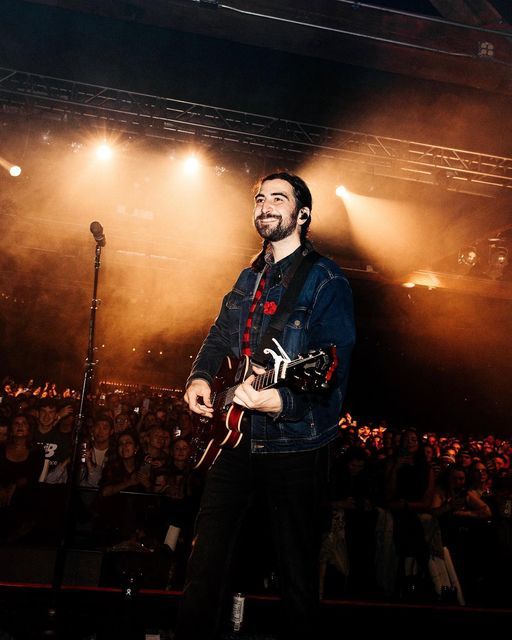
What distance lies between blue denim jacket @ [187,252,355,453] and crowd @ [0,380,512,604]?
2.73 metres

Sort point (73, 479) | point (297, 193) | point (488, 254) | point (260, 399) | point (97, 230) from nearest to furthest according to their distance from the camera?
point (260, 399) → point (297, 193) → point (73, 479) → point (97, 230) → point (488, 254)

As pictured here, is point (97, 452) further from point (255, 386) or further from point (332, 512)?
point (255, 386)

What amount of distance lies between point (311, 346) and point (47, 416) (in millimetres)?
6293

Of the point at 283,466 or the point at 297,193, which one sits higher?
the point at 297,193

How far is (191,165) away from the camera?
8.14m

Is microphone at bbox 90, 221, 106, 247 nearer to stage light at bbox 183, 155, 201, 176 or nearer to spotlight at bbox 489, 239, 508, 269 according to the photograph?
stage light at bbox 183, 155, 201, 176

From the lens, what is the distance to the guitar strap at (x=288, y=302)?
2271mm

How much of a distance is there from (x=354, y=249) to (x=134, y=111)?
16.2 feet

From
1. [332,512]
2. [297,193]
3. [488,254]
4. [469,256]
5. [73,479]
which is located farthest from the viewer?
[488,254]

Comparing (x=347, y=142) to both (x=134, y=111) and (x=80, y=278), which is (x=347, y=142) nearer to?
(x=134, y=111)

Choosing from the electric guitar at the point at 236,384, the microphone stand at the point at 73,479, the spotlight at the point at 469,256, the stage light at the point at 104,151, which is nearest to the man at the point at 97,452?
the microphone stand at the point at 73,479

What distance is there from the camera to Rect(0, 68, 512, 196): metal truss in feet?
21.9

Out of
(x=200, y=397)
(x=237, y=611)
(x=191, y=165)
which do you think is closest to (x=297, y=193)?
(x=200, y=397)

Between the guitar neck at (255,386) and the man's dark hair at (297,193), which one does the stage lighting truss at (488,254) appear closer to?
the man's dark hair at (297,193)
